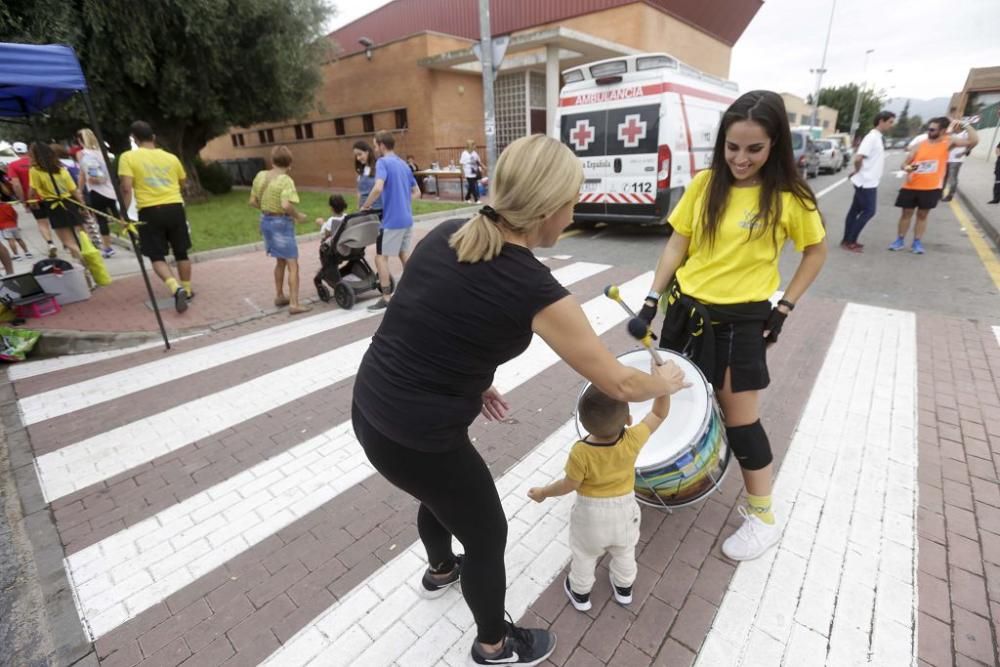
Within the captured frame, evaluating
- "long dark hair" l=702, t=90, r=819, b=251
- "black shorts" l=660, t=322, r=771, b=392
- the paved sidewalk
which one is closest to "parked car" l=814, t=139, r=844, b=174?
the paved sidewalk

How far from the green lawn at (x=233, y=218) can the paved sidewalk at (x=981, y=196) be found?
11401 millimetres

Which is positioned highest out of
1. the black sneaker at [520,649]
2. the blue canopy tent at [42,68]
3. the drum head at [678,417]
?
the blue canopy tent at [42,68]

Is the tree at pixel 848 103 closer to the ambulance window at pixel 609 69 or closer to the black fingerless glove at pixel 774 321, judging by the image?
the ambulance window at pixel 609 69

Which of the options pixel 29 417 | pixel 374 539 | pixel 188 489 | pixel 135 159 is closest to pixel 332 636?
pixel 374 539

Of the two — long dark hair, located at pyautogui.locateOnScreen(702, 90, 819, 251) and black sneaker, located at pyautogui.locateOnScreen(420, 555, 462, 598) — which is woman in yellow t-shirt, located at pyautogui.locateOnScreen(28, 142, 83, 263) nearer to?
black sneaker, located at pyautogui.locateOnScreen(420, 555, 462, 598)

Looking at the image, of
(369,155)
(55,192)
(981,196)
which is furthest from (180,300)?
(981,196)

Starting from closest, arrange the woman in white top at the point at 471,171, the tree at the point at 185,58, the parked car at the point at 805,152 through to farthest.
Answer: the tree at the point at 185,58 → the woman in white top at the point at 471,171 → the parked car at the point at 805,152

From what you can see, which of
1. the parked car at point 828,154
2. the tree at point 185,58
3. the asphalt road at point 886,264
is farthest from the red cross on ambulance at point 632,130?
the parked car at point 828,154

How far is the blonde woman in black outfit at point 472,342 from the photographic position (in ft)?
4.33

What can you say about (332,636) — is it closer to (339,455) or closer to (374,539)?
(374,539)

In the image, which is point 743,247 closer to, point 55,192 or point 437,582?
point 437,582

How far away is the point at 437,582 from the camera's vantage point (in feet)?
7.25

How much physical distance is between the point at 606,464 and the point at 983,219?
12.6 metres

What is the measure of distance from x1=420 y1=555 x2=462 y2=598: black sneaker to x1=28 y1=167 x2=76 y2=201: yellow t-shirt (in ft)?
27.6
